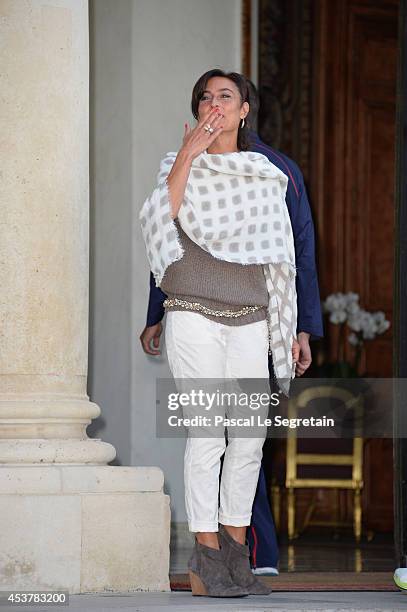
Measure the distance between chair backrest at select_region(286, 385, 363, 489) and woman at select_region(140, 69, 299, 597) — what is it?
11.8 ft

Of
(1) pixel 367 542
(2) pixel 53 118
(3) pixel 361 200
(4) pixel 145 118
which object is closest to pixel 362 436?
(1) pixel 367 542

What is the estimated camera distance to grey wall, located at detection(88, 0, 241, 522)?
669 cm

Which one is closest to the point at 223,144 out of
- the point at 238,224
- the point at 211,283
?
the point at 238,224

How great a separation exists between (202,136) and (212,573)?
1.38 meters

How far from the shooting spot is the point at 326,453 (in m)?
7.91

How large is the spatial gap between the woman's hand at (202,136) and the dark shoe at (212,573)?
123 cm

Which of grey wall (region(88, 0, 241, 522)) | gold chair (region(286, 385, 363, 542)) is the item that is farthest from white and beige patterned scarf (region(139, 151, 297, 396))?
gold chair (region(286, 385, 363, 542))

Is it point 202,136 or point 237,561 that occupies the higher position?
point 202,136

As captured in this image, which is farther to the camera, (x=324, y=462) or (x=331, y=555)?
(x=324, y=462)

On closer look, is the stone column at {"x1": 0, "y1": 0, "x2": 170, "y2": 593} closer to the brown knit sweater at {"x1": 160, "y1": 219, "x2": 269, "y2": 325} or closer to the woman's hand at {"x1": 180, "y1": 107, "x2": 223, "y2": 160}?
the brown knit sweater at {"x1": 160, "y1": 219, "x2": 269, "y2": 325}

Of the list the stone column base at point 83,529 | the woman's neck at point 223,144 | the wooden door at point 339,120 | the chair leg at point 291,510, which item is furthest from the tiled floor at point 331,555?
the woman's neck at point 223,144

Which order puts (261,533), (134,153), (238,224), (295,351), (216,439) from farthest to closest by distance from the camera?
(134,153), (261,533), (295,351), (238,224), (216,439)

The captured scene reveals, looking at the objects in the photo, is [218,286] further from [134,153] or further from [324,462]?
[324,462]

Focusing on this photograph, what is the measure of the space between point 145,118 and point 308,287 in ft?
7.63
